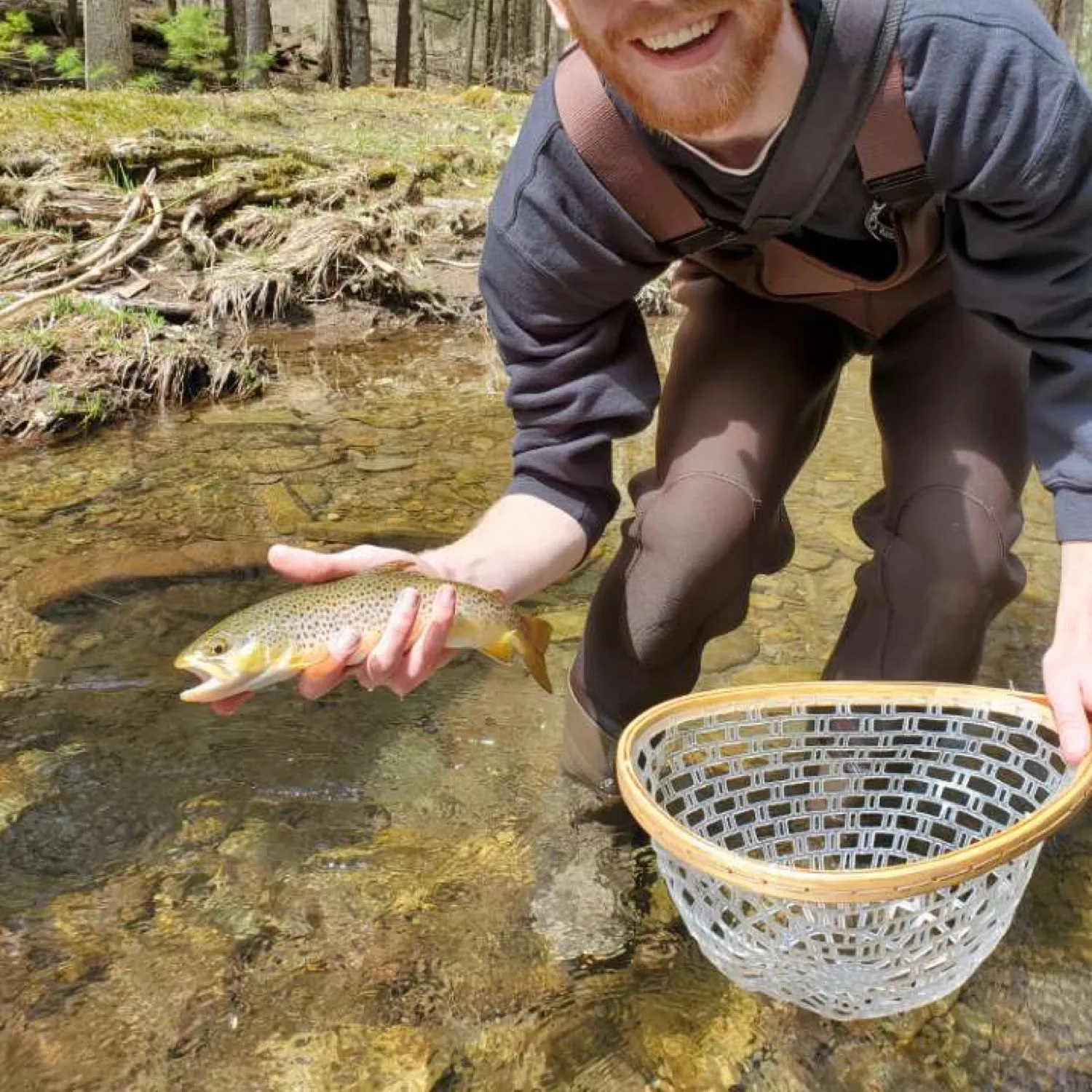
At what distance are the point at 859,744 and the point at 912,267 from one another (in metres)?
1.04

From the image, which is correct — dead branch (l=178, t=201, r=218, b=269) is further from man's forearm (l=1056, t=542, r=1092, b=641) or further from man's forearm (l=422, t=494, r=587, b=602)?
man's forearm (l=1056, t=542, r=1092, b=641)

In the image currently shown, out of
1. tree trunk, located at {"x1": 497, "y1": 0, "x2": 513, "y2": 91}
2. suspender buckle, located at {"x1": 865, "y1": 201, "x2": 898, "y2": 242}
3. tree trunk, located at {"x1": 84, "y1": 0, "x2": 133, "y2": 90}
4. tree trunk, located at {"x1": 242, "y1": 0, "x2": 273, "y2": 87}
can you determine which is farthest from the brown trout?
tree trunk, located at {"x1": 497, "y1": 0, "x2": 513, "y2": 91}

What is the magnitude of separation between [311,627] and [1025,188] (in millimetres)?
1474

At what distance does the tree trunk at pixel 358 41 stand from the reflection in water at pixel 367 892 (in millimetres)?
19429

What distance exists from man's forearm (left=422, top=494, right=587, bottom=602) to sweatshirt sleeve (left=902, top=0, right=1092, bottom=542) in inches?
36.8

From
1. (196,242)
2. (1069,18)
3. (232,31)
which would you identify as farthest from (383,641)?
(232,31)

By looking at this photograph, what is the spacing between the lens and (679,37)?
1.94m

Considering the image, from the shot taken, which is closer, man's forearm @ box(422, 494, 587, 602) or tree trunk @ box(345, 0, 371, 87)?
man's forearm @ box(422, 494, 587, 602)

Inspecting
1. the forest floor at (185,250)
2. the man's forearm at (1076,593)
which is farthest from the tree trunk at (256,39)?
the man's forearm at (1076,593)

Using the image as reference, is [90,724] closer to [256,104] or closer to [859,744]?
[859,744]

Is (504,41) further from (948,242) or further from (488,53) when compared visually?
(948,242)

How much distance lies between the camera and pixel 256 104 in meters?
13.1

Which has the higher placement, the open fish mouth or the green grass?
the open fish mouth

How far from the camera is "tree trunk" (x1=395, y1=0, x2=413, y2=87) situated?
2194 centimetres
